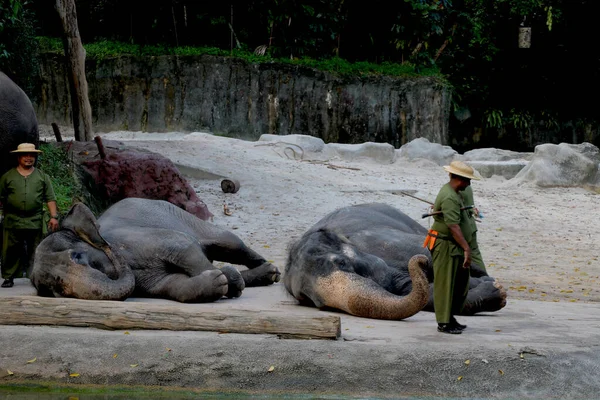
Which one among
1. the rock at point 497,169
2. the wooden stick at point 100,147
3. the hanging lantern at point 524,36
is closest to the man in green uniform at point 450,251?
the wooden stick at point 100,147

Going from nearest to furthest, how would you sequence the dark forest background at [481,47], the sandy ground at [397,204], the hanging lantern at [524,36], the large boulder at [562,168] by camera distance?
1. the sandy ground at [397,204]
2. the large boulder at [562,168]
3. the dark forest background at [481,47]
4. the hanging lantern at [524,36]

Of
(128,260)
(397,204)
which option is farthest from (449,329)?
(397,204)

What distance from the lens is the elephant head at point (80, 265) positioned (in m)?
7.27

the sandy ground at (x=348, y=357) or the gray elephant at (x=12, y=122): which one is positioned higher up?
the gray elephant at (x=12, y=122)

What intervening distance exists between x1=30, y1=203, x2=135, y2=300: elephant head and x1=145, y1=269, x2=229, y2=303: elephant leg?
0.40 meters

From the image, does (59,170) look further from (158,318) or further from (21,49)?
(21,49)

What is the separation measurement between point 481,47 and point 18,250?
67.5 ft

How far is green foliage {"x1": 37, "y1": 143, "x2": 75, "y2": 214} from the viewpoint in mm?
11852

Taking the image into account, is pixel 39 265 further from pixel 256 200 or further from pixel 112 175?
pixel 256 200

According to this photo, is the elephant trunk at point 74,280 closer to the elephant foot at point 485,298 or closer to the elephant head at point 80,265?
the elephant head at point 80,265

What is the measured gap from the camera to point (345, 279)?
7195 mm

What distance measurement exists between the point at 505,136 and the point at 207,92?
8407 mm

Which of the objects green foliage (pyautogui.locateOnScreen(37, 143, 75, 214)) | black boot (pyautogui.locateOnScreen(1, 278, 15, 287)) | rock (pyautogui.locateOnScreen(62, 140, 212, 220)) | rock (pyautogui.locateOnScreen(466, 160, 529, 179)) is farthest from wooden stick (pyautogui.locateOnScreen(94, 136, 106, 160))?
rock (pyautogui.locateOnScreen(466, 160, 529, 179))

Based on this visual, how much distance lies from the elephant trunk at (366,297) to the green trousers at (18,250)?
332 cm
